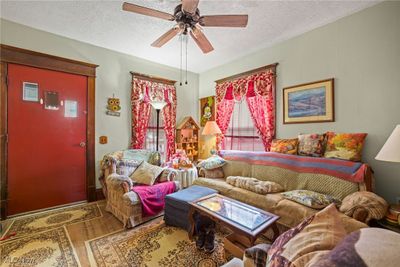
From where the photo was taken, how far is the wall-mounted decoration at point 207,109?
14.0 feet

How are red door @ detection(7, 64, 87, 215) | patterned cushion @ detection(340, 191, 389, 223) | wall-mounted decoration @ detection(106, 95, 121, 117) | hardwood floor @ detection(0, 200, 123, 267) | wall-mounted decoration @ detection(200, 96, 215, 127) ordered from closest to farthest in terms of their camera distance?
patterned cushion @ detection(340, 191, 389, 223) < hardwood floor @ detection(0, 200, 123, 267) < red door @ detection(7, 64, 87, 215) < wall-mounted decoration @ detection(106, 95, 121, 117) < wall-mounted decoration @ detection(200, 96, 215, 127)

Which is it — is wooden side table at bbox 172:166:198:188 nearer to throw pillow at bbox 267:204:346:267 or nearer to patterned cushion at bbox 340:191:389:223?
patterned cushion at bbox 340:191:389:223

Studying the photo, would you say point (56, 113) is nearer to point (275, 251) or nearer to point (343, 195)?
point (275, 251)

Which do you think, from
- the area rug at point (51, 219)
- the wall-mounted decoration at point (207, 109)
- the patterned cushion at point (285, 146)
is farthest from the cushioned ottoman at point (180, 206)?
the wall-mounted decoration at point (207, 109)

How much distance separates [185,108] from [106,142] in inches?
74.3

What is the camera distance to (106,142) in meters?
3.30

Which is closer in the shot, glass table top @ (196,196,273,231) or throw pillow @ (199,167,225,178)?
glass table top @ (196,196,273,231)

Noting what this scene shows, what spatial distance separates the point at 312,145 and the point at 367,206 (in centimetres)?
102

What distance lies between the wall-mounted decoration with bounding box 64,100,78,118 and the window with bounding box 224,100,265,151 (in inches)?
111

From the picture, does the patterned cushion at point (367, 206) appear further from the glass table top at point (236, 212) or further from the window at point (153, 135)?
the window at point (153, 135)

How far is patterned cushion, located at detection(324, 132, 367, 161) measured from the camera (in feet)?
7.04

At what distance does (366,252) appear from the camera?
510mm

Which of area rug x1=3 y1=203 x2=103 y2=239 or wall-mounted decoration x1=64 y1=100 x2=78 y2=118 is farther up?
wall-mounted decoration x1=64 y1=100 x2=78 y2=118

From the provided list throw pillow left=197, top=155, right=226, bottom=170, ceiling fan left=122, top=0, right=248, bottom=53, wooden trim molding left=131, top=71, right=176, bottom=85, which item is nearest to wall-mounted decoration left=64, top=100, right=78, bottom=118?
wooden trim molding left=131, top=71, right=176, bottom=85
